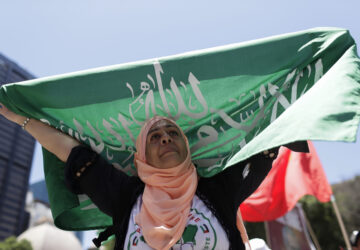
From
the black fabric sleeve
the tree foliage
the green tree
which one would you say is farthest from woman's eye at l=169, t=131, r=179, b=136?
the green tree

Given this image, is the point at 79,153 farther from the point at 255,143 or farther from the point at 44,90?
the point at 255,143

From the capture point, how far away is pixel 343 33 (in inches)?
79.0

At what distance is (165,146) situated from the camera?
2061 mm

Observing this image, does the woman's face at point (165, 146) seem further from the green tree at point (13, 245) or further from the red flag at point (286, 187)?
the green tree at point (13, 245)

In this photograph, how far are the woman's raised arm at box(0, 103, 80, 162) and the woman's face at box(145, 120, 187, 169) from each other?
517mm

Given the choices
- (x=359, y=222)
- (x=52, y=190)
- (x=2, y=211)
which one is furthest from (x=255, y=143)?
A: (x=2, y=211)

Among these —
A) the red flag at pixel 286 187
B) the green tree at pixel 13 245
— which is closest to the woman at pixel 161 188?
the red flag at pixel 286 187

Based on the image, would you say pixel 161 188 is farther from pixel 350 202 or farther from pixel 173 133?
pixel 350 202

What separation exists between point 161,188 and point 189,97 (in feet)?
2.08

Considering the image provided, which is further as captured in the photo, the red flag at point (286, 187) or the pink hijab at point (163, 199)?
the red flag at point (286, 187)

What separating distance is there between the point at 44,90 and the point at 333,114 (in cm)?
172

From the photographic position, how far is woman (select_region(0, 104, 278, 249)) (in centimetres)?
174

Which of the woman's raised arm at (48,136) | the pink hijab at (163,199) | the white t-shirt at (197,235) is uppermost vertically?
the woman's raised arm at (48,136)

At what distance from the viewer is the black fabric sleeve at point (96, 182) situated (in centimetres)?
201
